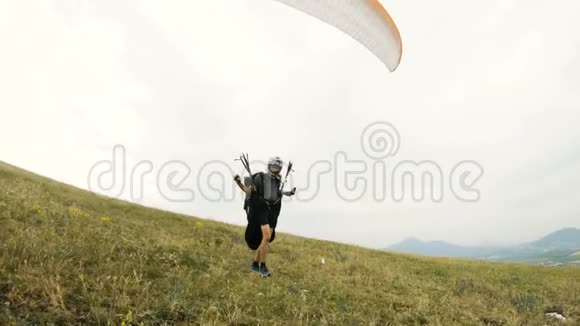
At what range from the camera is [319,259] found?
57.2 feet

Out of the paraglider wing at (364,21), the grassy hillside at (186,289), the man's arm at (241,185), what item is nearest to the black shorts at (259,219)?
the man's arm at (241,185)

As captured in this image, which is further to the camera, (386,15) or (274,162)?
(274,162)

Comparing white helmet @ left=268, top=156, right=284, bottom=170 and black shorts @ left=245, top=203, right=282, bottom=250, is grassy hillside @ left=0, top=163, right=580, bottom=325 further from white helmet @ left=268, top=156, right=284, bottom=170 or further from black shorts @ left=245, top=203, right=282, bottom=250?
white helmet @ left=268, top=156, right=284, bottom=170

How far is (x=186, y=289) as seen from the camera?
27.0ft

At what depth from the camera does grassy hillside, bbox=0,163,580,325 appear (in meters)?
6.86

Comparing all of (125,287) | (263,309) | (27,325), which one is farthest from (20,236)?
(263,309)

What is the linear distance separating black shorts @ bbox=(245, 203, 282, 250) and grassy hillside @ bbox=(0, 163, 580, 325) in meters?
0.89

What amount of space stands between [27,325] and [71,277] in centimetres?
166

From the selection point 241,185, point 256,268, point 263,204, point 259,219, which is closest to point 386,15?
point 241,185

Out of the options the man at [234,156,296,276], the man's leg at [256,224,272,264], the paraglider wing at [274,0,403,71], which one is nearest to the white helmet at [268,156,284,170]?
the man at [234,156,296,276]

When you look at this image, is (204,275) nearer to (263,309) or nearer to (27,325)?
(263,309)

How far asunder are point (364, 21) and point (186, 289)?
538 centimetres

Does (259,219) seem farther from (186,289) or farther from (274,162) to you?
(186,289)

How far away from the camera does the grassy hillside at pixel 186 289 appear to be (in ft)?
22.5
